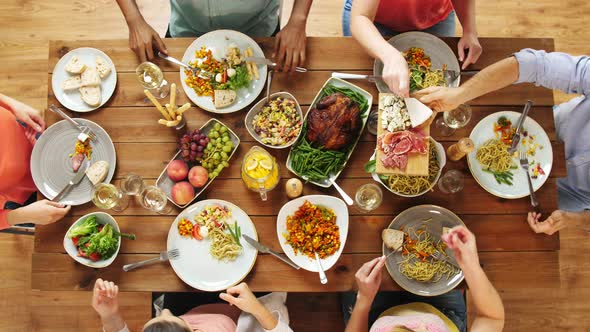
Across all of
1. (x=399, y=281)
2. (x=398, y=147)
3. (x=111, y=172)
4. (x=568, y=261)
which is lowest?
(x=568, y=261)

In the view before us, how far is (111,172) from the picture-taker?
191 cm

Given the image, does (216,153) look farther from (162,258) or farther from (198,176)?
(162,258)

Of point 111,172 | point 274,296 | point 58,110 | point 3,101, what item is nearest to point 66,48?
point 58,110

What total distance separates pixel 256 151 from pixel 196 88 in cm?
47

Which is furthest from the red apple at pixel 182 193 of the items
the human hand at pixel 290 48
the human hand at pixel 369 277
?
the human hand at pixel 369 277

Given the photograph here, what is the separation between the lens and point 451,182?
188 cm

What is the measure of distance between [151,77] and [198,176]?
549mm

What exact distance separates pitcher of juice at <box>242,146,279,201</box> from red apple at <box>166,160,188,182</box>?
0.94 feet

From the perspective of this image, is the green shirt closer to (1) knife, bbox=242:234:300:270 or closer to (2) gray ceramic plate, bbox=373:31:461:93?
(2) gray ceramic plate, bbox=373:31:461:93

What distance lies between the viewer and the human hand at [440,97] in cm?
175

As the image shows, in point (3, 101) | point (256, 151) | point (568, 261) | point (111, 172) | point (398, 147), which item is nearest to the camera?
point (398, 147)

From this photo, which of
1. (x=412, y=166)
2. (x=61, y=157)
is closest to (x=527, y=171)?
(x=412, y=166)

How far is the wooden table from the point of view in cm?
Answer: 186

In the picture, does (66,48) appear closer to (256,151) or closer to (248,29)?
(248,29)
